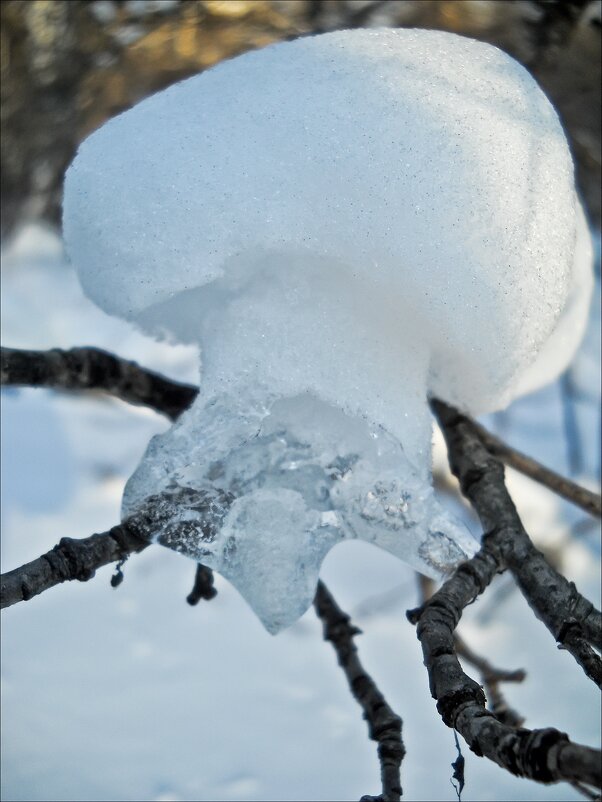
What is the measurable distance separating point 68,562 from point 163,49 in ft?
3.22

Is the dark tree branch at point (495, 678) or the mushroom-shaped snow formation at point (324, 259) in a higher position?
the mushroom-shaped snow formation at point (324, 259)

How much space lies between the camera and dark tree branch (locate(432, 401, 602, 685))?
0.72 meters

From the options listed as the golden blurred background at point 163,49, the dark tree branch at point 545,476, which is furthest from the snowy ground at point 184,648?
the dark tree branch at point 545,476

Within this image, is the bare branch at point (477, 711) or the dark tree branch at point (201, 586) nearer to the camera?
the bare branch at point (477, 711)

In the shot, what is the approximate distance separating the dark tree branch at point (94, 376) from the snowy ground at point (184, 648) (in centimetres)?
39

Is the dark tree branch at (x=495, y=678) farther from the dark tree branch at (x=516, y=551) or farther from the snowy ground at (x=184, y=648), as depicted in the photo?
the dark tree branch at (x=516, y=551)

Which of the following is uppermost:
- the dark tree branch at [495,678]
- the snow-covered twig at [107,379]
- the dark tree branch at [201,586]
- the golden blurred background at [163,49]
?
the golden blurred background at [163,49]

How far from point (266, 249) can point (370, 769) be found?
90 cm

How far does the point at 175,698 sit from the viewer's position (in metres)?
1.25

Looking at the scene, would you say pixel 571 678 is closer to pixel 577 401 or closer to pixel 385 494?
pixel 577 401

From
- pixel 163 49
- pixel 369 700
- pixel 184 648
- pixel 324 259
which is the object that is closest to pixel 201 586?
pixel 369 700

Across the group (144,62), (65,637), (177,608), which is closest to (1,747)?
(65,637)

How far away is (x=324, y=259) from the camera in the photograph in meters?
0.77

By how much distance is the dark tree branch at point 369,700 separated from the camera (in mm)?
828
